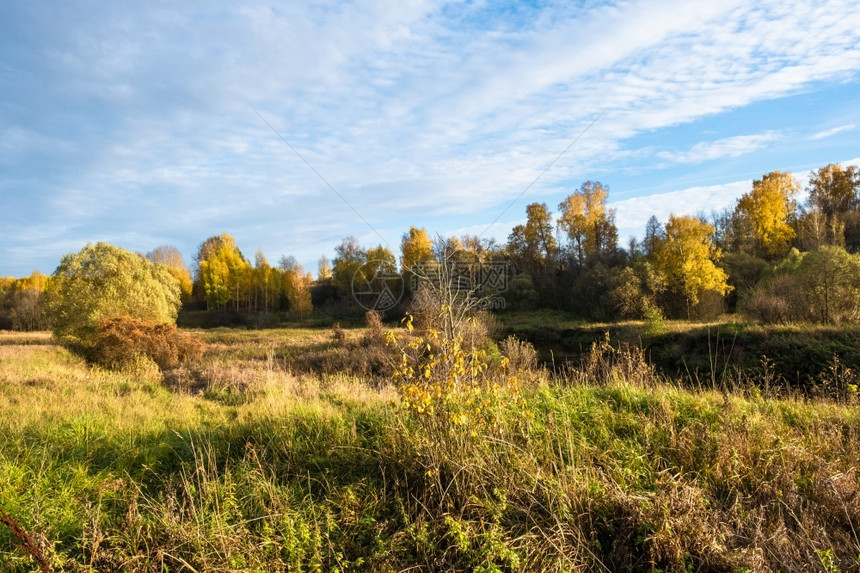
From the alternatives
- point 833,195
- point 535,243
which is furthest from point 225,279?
point 833,195

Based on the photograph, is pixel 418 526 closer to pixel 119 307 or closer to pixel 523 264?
pixel 119 307

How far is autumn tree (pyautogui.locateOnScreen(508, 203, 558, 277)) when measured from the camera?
152ft

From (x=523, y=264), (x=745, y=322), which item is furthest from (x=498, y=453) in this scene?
(x=523, y=264)

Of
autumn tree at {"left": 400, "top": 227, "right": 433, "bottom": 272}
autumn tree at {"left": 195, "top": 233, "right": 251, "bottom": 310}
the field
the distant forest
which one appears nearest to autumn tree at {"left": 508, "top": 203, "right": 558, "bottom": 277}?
the distant forest

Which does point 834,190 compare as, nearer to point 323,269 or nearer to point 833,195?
point 833,195

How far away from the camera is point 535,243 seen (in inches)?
1848

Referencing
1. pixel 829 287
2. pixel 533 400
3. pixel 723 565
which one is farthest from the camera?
pixel 829 287

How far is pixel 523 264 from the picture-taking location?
46656 millimetres

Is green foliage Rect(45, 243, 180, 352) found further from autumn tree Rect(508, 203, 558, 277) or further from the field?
autumn tree Rect(508, 203, 558, 277)

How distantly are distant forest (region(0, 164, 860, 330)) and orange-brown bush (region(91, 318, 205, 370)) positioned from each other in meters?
11.9

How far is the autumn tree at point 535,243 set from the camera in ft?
152

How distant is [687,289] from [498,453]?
33.9 metres

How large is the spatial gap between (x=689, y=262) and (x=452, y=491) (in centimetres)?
3436

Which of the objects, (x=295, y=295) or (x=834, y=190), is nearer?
(x=834, y=190)
